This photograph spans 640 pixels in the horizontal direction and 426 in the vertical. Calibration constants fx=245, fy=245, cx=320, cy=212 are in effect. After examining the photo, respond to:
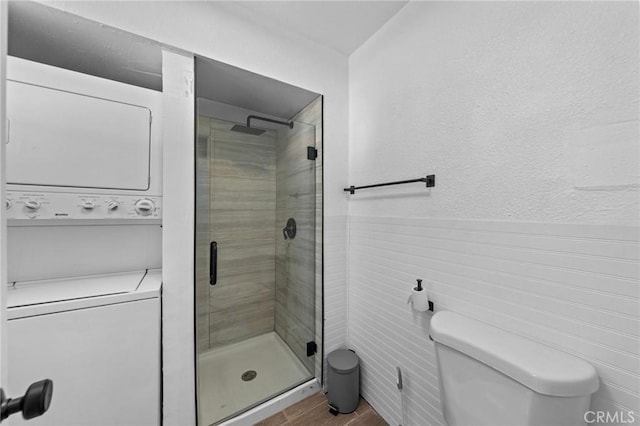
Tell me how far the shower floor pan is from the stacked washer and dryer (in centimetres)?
42

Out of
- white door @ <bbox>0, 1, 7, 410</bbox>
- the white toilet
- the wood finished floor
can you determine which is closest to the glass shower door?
the wood finished floor

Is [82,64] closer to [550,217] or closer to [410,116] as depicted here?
[410,116]

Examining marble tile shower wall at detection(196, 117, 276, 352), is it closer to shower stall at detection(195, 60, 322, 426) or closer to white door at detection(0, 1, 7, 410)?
shower stall at detection(195, 60, 322, 426)

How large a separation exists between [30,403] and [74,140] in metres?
1.15

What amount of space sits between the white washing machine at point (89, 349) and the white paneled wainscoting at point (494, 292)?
117cm

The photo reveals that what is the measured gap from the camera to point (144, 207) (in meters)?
1.23

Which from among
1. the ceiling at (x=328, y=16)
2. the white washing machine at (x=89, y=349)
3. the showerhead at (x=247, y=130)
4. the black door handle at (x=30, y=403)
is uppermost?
the ceiling at (x=328, y=16)

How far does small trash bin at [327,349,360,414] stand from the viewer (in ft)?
4.87

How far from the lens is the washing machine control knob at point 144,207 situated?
1229 millimetres

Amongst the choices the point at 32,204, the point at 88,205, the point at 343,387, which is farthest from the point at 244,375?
the point at 32,204

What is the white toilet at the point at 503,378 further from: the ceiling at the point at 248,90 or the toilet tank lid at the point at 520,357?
the ceiling at the point at 248,90

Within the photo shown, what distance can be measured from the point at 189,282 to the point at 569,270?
1.53 m

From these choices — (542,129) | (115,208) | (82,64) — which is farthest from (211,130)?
(542,129)

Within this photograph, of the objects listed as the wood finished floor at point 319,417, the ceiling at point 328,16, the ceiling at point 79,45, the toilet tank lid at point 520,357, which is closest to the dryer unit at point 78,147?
the ceiling at point 79,45
